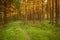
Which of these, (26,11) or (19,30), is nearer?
(19,30)

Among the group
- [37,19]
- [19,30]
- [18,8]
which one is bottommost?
[19,30]

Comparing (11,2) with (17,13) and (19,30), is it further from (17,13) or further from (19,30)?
(19,30)

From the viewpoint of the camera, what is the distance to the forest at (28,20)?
16.0ft

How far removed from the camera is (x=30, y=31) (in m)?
5.00

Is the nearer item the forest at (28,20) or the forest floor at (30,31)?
the forest floor at (30,31)

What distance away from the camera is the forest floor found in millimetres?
4758

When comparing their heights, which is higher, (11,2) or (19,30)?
(11,2)

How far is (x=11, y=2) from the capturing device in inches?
210

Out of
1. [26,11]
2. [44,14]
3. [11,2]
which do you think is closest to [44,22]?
[44,14]

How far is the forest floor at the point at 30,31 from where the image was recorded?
15.6 feet

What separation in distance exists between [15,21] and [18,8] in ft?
1.59

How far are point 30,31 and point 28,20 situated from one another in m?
0.53

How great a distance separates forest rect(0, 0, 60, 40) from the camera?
4867 mm

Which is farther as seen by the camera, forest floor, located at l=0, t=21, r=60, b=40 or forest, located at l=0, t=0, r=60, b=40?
forest, located at l=0, t=0, r=60, b=40
